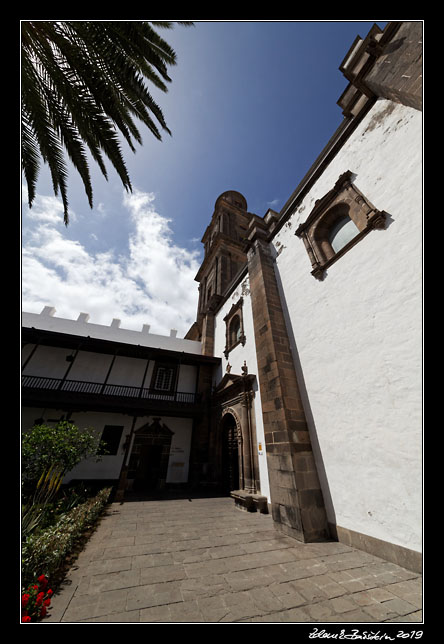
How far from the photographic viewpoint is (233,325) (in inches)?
464

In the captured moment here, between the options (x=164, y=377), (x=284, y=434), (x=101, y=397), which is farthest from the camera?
(x=164, y=377)

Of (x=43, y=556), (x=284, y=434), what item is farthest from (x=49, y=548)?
(x=284, y=434)

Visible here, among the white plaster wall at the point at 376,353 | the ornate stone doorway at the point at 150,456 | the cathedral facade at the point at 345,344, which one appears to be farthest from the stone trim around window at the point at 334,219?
the ornate stone doorway at the point at 150,456

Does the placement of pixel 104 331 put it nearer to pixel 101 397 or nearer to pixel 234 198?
pixel 101 397

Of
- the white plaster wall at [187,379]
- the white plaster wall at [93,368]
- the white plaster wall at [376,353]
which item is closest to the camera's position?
the white plaster wall at [376,353]

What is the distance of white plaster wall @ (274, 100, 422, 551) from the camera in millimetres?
3598

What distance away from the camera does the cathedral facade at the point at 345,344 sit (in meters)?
3.75

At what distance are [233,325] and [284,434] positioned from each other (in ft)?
22.8

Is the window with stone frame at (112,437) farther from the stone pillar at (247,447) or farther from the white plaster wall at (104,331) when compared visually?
the stone pillar at (247,447)

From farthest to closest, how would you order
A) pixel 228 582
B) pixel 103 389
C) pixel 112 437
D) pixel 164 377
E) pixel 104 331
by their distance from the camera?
pixel 104 331 → pixel 164 377 → pixel 103 389 → pixel 112 437 → pixel 228 582

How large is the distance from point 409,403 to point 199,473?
33.7 ft

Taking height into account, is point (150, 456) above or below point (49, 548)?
above

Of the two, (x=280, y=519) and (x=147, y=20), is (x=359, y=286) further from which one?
(x=147, y=20)

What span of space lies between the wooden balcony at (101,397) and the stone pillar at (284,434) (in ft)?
22.4
